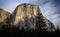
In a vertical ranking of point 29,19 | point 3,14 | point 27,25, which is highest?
point 3,14

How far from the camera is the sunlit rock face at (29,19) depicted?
6.02 meters

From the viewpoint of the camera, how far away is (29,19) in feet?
20.5

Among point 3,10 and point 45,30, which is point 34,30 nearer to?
point 45,30

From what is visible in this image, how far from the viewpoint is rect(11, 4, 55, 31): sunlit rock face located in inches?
237

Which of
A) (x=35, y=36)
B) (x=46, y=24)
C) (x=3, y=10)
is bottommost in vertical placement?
(x=35, y=36)

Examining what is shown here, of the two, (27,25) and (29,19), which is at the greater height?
(29,19)

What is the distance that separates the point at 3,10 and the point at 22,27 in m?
0.93

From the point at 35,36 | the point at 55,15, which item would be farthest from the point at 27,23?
the point at 55,15

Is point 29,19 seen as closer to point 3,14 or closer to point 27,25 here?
point 27,25

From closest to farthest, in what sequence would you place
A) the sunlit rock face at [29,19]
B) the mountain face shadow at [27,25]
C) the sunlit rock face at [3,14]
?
the mountain face shadow at [27,25], the sunlit rock face at [29,19], the sunlit rock face at [3,14]

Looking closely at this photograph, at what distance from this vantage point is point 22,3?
620 cm

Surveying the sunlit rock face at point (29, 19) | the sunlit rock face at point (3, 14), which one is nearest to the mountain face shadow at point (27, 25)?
the sunlit rock face at point (29, 19)

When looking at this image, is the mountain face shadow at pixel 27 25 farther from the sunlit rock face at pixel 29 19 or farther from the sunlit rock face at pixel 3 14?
the sunlit rock face at pixel 3 14

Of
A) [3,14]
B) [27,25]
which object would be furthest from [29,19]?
[3,14]
